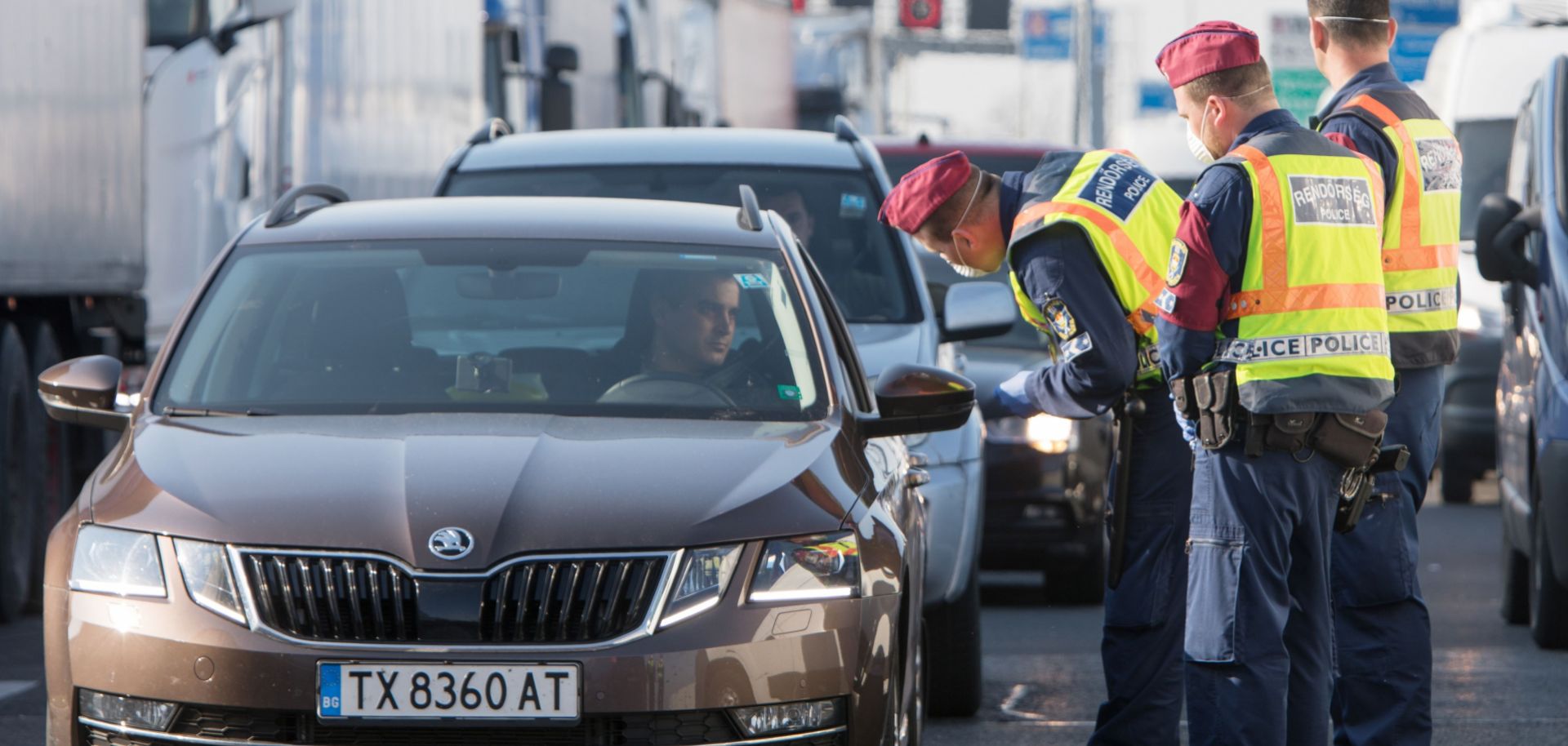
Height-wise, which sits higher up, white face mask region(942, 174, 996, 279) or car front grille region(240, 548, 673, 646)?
white face mask region(942, 174, 996, 279)

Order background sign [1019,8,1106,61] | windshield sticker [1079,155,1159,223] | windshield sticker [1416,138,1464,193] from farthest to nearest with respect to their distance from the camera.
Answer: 1. background sign [1019,8,1106,61]
2. windshield sticker [1416,138,1464,193]
3. windshield sticker [1079,155,1159,223]

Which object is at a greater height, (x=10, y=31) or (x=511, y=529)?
(x=10, y=31)

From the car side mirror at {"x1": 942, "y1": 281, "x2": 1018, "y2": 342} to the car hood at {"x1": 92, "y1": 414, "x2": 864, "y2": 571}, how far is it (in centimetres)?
228

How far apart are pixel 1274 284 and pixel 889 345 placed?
241 cm

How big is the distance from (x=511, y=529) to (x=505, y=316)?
1.29 meters

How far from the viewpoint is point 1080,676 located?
860 centimetres

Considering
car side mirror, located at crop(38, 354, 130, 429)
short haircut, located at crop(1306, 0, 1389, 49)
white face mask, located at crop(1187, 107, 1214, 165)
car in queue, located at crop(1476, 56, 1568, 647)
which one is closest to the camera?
white face mask, located at crop(1187, 107, 1214, 165)

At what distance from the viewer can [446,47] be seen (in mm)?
15578

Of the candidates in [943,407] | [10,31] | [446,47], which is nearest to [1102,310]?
[943,407]

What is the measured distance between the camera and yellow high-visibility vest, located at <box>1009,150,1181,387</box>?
19.2 ft

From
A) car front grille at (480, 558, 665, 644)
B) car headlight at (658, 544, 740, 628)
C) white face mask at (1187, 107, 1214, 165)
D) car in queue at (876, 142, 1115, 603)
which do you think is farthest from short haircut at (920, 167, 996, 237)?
car in queue at (876, 142, 1115, 603)

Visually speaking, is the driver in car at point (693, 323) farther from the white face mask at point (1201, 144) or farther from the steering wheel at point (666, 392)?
the white face mask at point (1201, 144)

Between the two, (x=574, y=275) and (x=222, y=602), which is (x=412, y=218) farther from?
(x=222, y=602)

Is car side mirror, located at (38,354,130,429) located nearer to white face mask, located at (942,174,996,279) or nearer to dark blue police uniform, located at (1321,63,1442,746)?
white face mask, located at (942,174,996,279)
